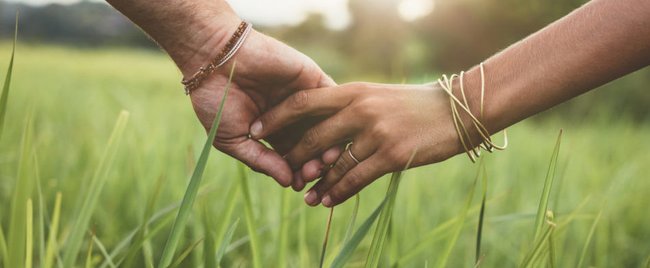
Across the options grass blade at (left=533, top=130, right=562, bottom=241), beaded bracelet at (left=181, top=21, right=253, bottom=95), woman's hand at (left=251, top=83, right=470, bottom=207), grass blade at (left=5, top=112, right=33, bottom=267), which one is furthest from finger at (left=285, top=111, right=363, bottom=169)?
grass blade at (left=5, top=112, right=33, bottom=267)

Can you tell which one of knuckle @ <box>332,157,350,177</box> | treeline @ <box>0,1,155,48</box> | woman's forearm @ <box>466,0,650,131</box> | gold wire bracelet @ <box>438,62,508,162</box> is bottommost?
treeline @ <box>0,1,155,48</box>

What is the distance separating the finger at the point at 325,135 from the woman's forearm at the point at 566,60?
227 millimetres

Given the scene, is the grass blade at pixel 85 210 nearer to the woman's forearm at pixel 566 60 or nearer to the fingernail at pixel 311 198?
the fingernail at pixel 311 198

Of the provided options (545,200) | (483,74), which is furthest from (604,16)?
(545,200)

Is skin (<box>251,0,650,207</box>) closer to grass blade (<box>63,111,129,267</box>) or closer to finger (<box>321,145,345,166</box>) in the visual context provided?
finger (<box>321,145,345,166</box>)

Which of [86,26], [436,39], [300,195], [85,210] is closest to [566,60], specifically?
[85,210]

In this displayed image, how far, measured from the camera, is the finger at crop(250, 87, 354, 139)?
1.04 metres

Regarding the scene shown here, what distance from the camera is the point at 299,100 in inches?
41.9

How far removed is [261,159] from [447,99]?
37 cm

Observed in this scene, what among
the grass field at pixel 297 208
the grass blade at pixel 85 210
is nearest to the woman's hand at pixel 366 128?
the grass field at pixel 297 208

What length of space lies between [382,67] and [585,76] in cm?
1344

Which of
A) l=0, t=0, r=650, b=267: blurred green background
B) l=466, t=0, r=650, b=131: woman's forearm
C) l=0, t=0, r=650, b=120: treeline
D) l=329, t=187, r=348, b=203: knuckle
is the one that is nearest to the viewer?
l=466, t=0, r=650, b=131: woman's forearm

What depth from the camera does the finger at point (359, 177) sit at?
1.02m

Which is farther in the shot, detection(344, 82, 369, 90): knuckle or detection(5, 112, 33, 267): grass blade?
detection(344, 82, 369, 90): knuckle
